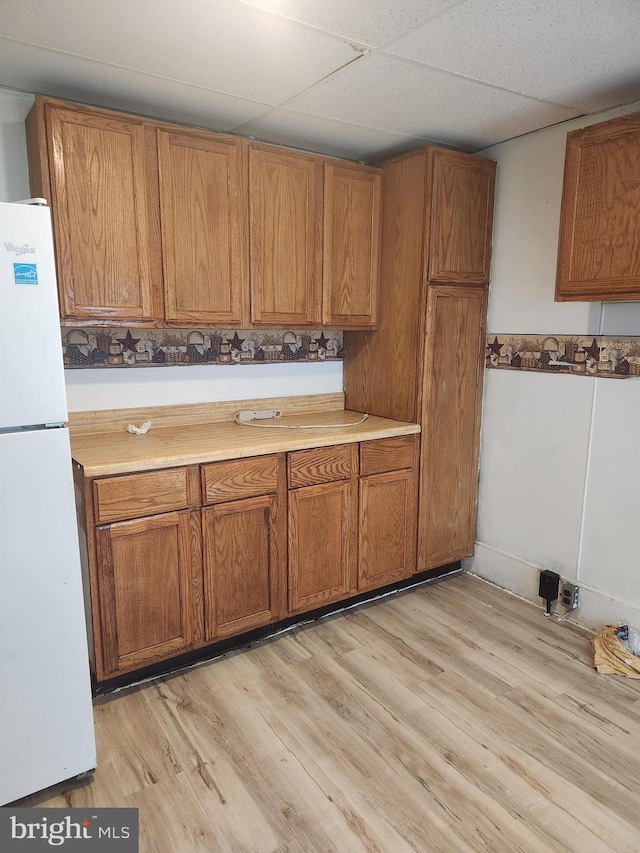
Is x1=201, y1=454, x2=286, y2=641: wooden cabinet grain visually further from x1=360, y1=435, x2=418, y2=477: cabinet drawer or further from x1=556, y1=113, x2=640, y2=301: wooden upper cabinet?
x1=556, y1=113, x2=640, y2=301: wooden upper cabinet

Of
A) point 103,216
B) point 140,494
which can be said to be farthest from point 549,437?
point 103,216

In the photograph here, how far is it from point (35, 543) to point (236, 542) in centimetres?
93

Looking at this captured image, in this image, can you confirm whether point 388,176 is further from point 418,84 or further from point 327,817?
point 327,817

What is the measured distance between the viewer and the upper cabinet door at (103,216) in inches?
81.4

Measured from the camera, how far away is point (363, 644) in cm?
254

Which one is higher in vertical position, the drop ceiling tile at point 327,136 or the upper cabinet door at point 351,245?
the drop ceiling tile at point 327,136

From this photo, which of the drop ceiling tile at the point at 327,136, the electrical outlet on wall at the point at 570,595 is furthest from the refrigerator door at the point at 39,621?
the electrical outlet on wall at the point at 570,595

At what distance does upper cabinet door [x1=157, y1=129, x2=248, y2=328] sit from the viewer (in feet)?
7.54

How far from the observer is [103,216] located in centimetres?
217

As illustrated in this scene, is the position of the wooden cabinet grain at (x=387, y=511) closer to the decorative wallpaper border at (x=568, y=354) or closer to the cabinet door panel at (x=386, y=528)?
the cabinet door panel at (x=386, y=528)

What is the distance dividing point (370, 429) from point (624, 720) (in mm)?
1525

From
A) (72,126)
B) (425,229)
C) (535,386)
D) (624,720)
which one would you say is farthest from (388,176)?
(624,720)

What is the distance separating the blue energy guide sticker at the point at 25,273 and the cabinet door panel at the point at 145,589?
3.07ft

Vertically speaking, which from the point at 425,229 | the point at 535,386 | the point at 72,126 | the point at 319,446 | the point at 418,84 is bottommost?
the point at 319,446
